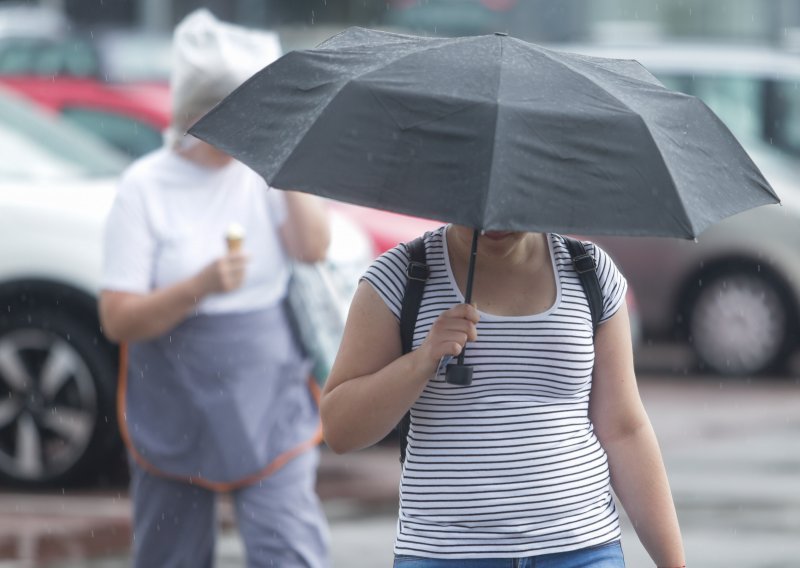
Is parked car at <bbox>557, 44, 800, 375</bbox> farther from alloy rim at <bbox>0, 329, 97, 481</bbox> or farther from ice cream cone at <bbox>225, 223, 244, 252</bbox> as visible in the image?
ice cream cone at <bbox>225, 223, 244, 252</bbox>

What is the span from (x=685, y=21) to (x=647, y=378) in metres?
14.2

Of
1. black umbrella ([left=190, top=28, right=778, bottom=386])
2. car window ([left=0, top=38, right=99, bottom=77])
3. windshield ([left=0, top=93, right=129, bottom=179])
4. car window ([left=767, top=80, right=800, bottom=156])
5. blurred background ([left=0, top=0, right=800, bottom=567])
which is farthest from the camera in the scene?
car window ([left=0, top=38, right=99, bottom=77])

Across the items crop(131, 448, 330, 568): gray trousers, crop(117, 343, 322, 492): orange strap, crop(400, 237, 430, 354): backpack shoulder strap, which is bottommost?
crop(131, 448, 330, 568): gray trousers

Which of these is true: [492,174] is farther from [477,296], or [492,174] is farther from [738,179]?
[738,179]

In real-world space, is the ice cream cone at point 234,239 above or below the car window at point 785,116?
above

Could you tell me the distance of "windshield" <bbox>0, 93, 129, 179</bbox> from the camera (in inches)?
324

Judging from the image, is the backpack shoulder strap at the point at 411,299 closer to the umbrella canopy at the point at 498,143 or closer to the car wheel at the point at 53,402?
the umbrella canopy at the point at 498,143

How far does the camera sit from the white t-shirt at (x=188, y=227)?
4.33 m

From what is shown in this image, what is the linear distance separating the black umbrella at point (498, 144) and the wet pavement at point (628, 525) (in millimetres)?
3476

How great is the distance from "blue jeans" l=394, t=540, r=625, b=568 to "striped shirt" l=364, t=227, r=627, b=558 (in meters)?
0.01

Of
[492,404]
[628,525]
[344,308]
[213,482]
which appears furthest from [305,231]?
[628,525]

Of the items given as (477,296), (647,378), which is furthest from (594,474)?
(647,378)

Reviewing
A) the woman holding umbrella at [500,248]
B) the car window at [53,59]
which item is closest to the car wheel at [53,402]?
the woman holding umbrella at [500,248]

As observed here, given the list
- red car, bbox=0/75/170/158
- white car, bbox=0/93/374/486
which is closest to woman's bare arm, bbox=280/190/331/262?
white car, bbox=0/93/374/486
